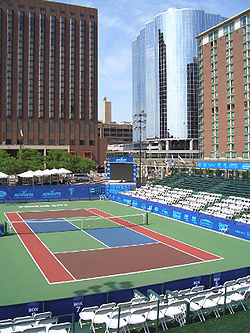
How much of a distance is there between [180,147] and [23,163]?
258 ft

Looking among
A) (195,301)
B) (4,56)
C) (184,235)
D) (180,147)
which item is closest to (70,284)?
(195,301)

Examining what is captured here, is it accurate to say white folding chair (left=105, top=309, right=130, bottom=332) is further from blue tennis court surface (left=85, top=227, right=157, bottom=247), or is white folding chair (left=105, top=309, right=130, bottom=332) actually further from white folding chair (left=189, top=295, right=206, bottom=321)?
blue tennis court surface (left=85, top=227, right=157, bottom=247)

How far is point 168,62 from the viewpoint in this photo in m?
136

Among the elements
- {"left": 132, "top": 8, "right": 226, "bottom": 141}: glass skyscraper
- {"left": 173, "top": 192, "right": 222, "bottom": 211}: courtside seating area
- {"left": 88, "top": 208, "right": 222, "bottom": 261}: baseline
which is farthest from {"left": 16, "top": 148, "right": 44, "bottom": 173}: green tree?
{"left": 132, "top": 8, "right": 226, "bottom": 141}: glass skyscraper

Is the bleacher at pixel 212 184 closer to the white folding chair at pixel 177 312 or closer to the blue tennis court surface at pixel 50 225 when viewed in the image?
the blue tennis court surface at pixel 50 225

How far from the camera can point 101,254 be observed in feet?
69.2

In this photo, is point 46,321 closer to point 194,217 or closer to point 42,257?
point 42,257

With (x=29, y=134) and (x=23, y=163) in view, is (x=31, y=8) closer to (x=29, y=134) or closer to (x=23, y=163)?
(x=29, y=134)

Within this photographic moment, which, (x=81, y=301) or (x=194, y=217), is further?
(x=194, y=217)

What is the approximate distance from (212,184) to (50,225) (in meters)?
21.8

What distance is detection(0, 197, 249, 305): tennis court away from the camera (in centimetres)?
1595

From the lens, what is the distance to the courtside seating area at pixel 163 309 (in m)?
10.3

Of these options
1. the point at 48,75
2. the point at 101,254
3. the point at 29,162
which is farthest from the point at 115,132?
the point at 101,254

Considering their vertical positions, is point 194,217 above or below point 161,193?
below
